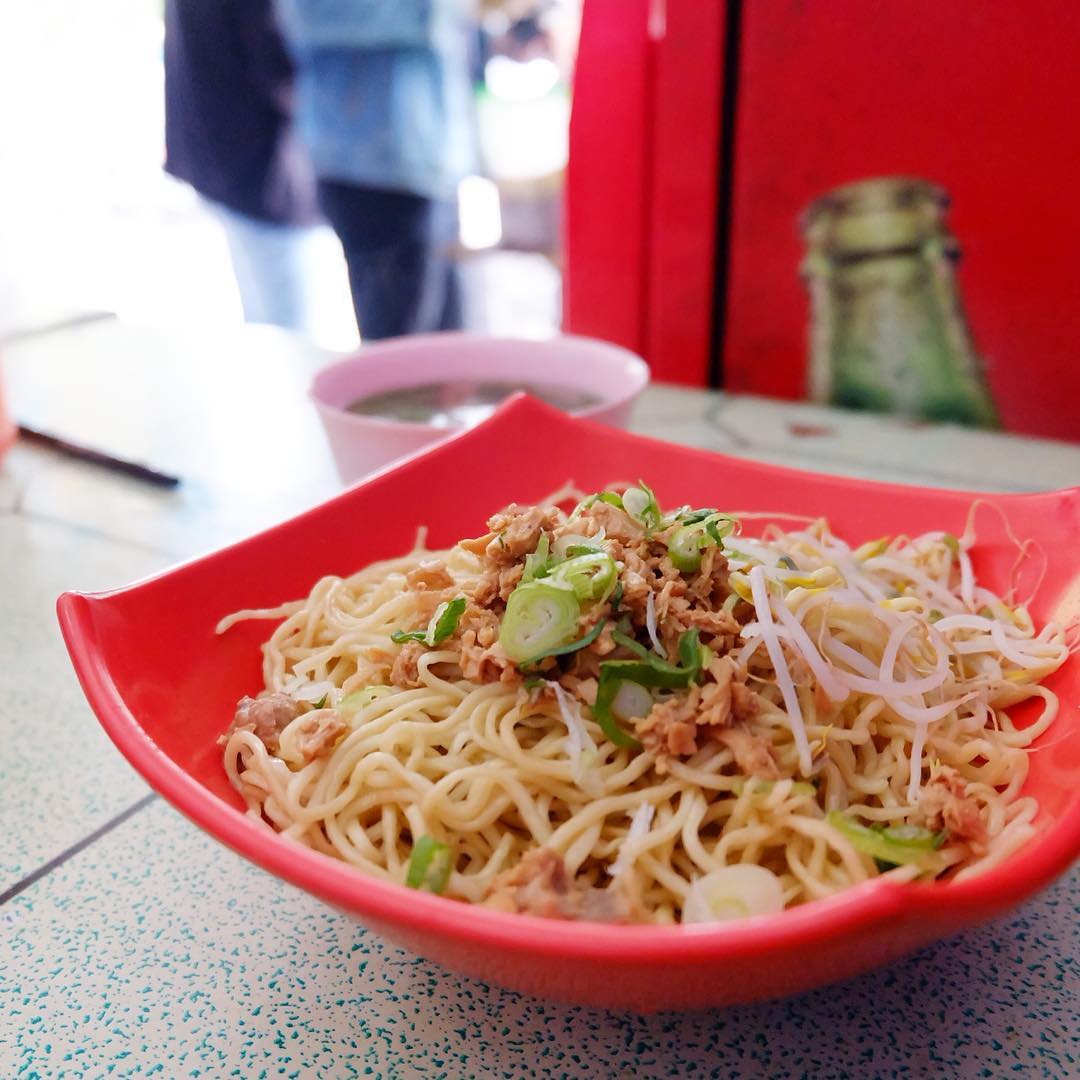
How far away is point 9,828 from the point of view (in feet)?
2.79

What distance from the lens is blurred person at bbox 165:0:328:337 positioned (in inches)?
112

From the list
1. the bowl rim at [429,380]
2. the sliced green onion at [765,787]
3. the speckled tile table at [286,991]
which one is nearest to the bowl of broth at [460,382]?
the bowl rim at [429,380]

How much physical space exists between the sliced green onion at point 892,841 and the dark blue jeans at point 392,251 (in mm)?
2533

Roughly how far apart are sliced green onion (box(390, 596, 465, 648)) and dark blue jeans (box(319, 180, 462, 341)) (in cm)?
230

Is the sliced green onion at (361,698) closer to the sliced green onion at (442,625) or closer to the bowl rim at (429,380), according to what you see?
the sliced green onion at (442,625)

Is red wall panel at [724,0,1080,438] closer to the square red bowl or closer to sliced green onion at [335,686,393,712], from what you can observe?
the square red bowl

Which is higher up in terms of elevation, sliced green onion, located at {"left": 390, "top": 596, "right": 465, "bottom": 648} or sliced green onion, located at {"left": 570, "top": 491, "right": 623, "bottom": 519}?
sliced green onion, located at {"left": 570, "top": 491, "right": 623, "bottom": 519}

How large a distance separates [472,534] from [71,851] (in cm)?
45

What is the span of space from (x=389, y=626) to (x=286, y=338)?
147cm

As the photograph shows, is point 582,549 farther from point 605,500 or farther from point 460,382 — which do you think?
point 460,382

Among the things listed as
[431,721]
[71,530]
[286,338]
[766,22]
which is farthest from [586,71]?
[431,721]

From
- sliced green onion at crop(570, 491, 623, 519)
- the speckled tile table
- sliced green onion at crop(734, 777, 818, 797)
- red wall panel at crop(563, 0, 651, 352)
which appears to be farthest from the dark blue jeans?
sliced green onion at crop(734, 777, 818, 797)

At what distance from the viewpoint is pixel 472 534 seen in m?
1.03

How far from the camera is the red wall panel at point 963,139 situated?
1419 millimetres
